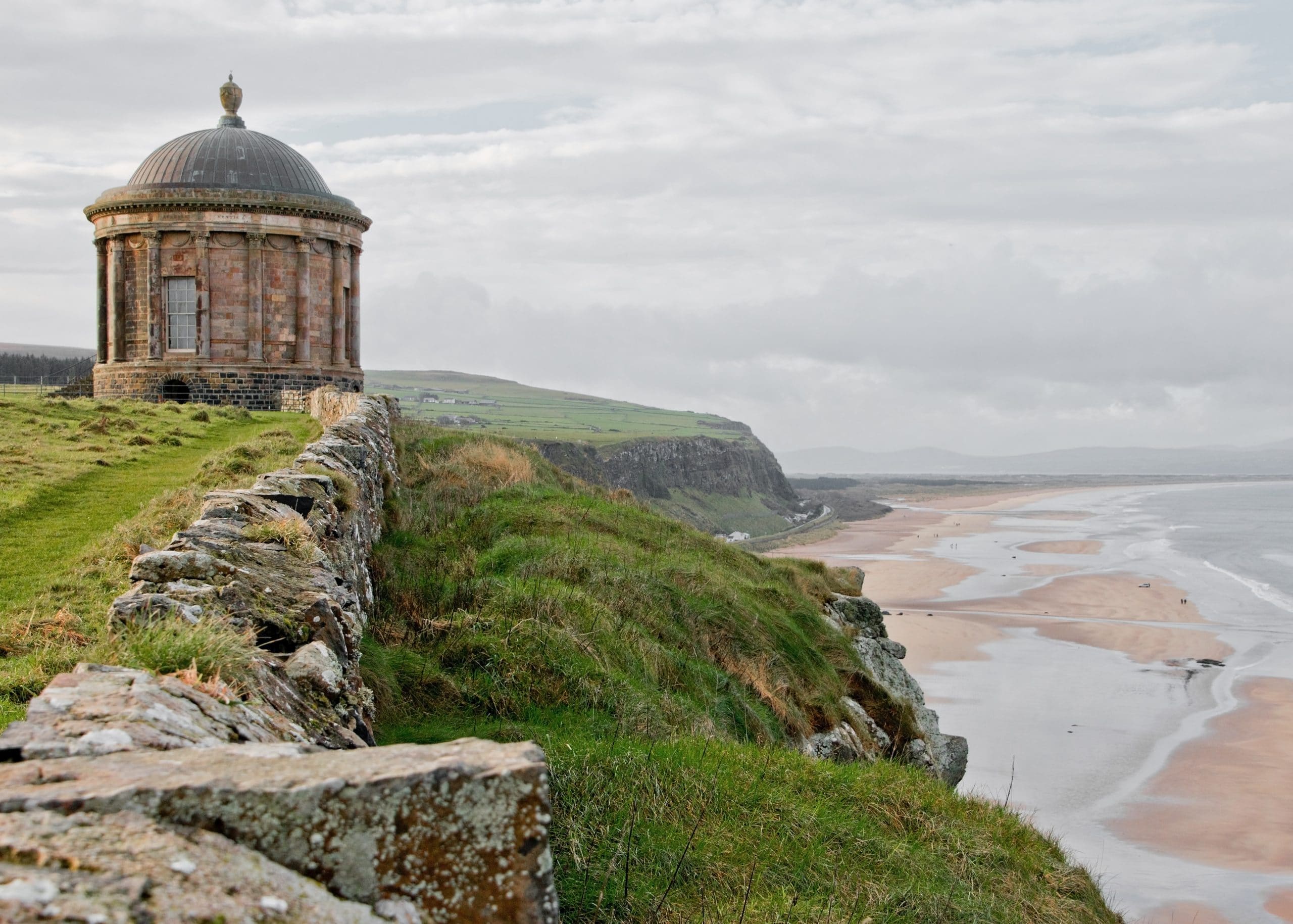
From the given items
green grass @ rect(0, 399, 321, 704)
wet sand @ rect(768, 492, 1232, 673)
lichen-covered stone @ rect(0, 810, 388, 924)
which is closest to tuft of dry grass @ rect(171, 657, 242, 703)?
green grass @ rect(0, 399, 321, 704)

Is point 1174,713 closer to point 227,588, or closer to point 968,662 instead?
point 968,662

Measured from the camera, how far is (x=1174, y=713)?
2861 cm

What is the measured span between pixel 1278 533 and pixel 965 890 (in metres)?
85.7

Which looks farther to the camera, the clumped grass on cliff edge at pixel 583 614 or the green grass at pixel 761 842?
the clumped grass on cliff edge at pixel 583 614

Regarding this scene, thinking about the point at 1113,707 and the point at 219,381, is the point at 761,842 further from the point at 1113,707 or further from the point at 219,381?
the point at 219,381

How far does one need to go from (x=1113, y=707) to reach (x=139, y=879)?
3027 centimetres

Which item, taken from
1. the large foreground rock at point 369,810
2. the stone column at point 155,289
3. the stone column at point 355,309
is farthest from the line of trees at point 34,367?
the large foreground rock at point 369,810

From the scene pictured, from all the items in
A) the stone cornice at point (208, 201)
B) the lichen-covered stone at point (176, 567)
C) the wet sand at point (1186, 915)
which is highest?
the stone cornice at point (208, 201)

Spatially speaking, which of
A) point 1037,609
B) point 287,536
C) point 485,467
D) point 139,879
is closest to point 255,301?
point 485,467

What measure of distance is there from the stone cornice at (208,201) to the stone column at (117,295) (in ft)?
4.19

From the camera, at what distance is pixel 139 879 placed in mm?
2609

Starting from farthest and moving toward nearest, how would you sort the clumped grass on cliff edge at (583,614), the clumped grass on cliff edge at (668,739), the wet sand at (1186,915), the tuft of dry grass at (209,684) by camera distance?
the wet sand at (1186,915) < the clumped grass on cliff edge at (583,614) < the clumped grass on cliff edge at (668,739) < the tuft of dry grass at (209,684)

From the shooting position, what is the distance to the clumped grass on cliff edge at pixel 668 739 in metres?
6.12

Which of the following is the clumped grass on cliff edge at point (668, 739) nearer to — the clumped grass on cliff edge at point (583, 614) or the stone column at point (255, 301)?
the clumped grass on cliff edge at point (583, 614)
